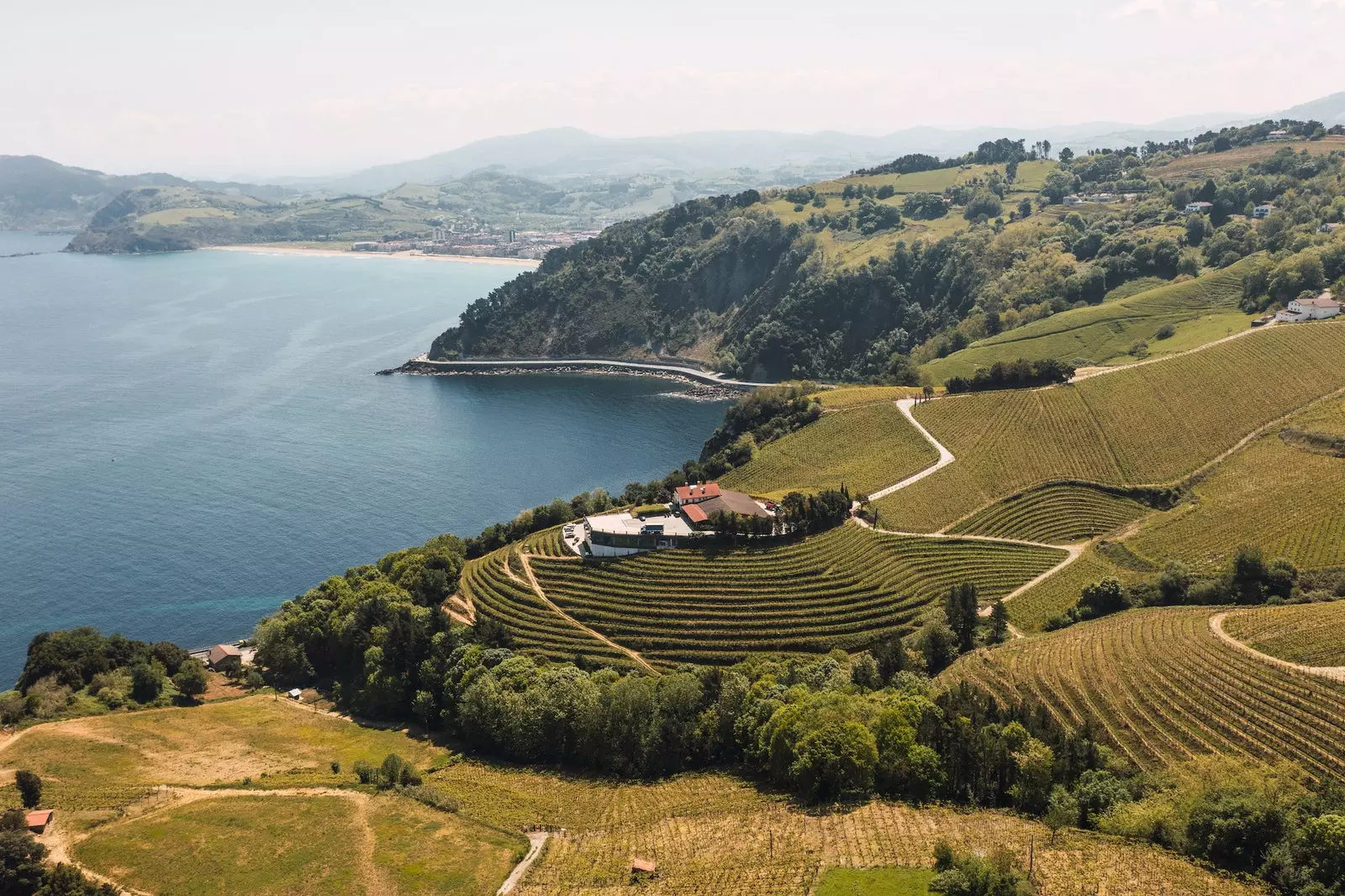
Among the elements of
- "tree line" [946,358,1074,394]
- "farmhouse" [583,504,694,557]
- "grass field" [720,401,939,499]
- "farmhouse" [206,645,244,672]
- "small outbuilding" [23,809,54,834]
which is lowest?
"farmhouse" [206,645,244,672]

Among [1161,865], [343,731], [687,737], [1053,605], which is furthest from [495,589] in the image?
[1161,865]

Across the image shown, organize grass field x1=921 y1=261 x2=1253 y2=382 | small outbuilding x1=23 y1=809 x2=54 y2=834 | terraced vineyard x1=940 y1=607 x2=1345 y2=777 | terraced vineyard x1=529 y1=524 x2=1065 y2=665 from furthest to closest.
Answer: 1. grass field x1=921 y1=261 x2=1253 y2=382
2. terraced vineyard x1=529 y1=524 x2=1065 y2=665
3. terraced vineyard x1=940 y1=607 x2=1345 y2=777
4. small outbuilding x1=23 y1=809 x2=54 y2=834

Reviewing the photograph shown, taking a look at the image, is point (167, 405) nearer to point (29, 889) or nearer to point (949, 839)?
point (29, 889)

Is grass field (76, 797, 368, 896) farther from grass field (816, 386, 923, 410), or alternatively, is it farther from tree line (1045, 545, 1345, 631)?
grass field (816, 386, 923, 410)

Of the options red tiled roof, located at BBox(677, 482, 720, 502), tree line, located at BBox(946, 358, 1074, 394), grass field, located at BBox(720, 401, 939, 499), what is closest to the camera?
red tiled roof, located at BBox(677, 482, 720, 502)

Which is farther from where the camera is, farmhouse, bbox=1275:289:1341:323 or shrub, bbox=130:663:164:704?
farmhouse, bbox=1275:289:1341:323

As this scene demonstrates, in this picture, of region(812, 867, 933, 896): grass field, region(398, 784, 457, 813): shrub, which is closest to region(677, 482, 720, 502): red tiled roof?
region(398, 784, 457, 813): shrub

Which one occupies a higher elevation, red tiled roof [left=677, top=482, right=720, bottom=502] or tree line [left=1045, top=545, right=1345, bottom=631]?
red tiled roof [left=677, top=482, right=720, bottom=502]

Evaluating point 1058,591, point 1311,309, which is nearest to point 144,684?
point 1058,591
